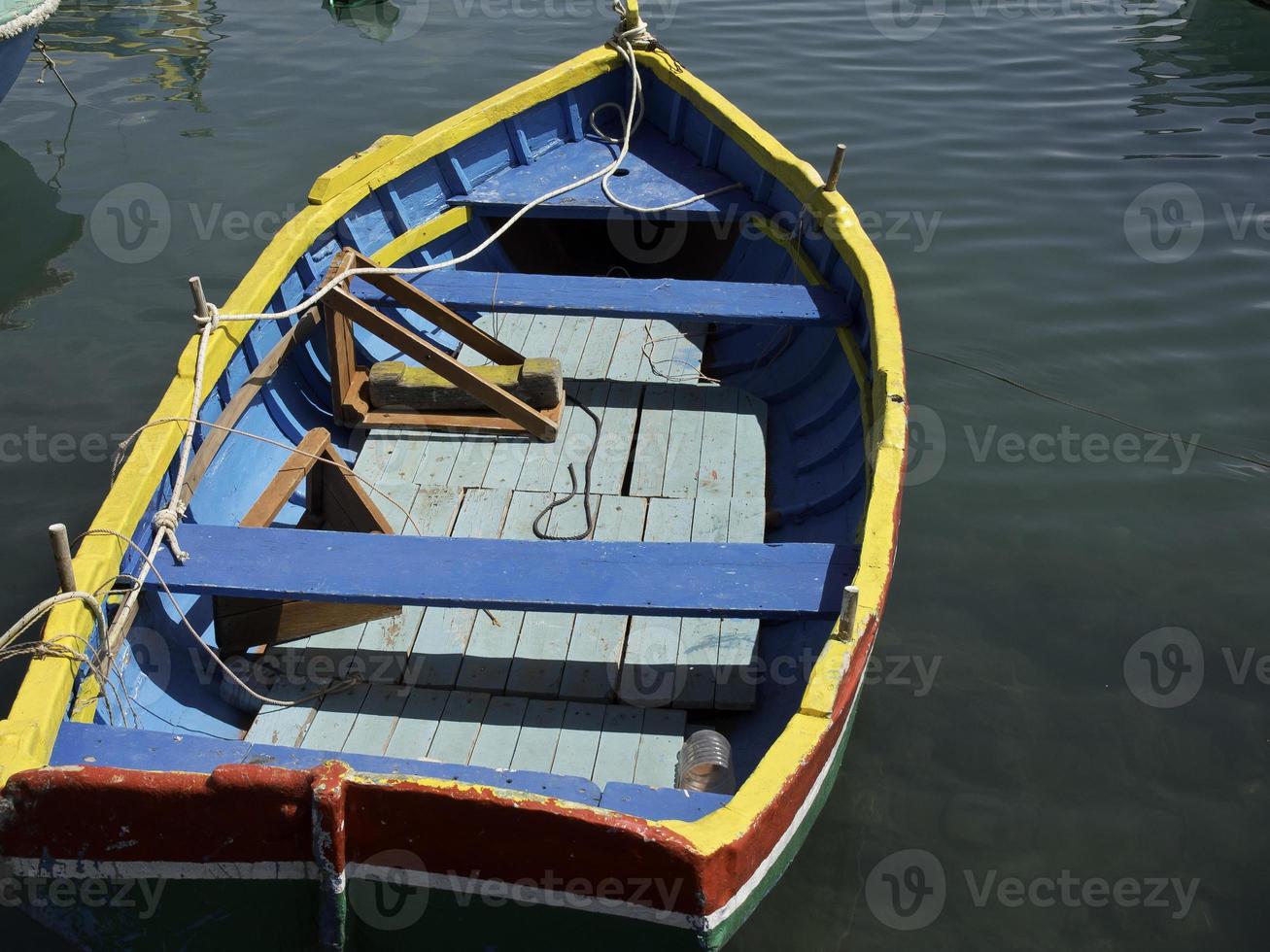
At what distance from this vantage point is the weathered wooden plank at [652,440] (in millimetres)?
5312

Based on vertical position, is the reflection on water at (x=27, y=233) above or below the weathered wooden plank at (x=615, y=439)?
below

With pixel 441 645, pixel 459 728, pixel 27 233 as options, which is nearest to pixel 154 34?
pixel 27 233

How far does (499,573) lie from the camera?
153 inches

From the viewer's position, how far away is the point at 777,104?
36.3 feet

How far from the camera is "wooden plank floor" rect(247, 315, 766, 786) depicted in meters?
4.05

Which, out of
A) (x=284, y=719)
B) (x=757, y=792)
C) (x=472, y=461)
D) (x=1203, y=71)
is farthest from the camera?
(x=1203, y=71)

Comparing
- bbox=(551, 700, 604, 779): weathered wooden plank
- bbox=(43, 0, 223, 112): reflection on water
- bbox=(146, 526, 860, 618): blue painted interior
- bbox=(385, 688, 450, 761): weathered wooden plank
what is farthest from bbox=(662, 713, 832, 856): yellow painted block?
bbox=(43, 0, 223, 112): reflection on water

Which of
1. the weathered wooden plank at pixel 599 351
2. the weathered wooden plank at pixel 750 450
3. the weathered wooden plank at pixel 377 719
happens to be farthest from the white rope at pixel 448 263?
the weathered wooden plank at pixel 750 450

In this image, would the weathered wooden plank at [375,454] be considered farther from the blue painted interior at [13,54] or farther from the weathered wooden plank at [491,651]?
the blue painted interior at [13,54]

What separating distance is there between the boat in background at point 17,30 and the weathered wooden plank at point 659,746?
9479 mm

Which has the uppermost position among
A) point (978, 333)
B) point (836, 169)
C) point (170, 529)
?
point (836, 169)

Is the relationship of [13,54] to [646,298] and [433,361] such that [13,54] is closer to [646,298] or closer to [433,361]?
[433,361]

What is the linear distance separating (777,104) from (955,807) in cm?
832

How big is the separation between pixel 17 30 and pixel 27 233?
6.99 ft
